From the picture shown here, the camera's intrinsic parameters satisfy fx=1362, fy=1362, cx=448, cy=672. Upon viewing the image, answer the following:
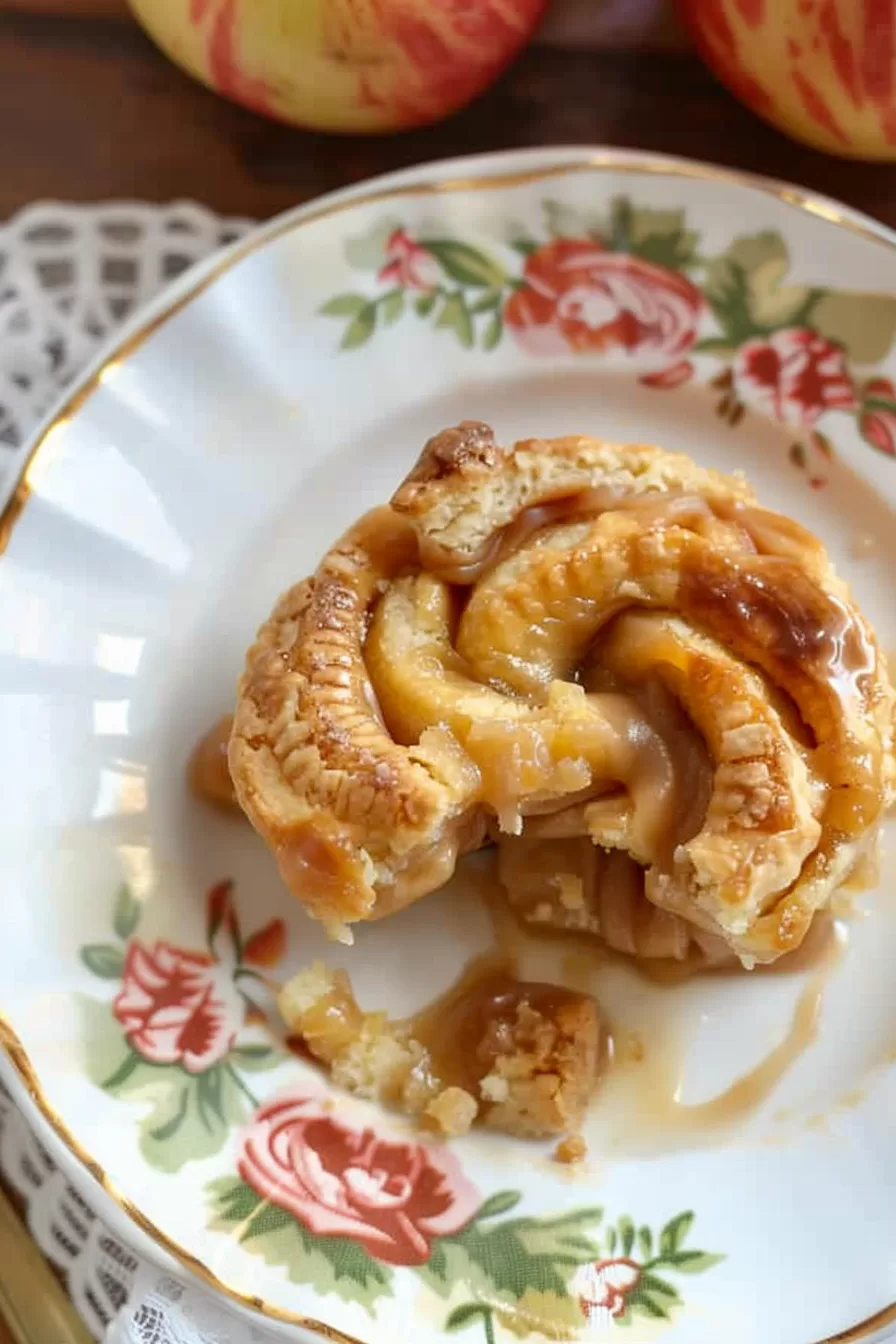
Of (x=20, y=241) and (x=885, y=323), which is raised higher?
(x=885, y=323)

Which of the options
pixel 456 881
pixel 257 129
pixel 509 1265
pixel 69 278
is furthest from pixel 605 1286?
pixel 257 129

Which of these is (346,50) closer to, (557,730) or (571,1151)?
(557,730)

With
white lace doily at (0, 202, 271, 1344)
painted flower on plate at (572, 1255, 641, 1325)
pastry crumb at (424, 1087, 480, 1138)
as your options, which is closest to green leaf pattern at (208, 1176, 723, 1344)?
painted flower on plate at (572, 1255, 641, 1325)

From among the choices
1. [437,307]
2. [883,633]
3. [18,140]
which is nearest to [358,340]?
[437,307]

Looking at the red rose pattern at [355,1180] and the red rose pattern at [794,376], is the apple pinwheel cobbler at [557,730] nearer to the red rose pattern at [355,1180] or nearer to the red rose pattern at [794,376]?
the red rose pattern at [355,1180]

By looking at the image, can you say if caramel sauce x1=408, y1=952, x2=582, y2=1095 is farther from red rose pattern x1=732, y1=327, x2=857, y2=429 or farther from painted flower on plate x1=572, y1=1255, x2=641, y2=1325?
red rose pattern x1=732, y1=327, x2=857, y2=429

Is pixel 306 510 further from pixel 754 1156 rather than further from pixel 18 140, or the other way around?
pixel 754 1156

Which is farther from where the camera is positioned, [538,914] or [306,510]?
[306,510]
